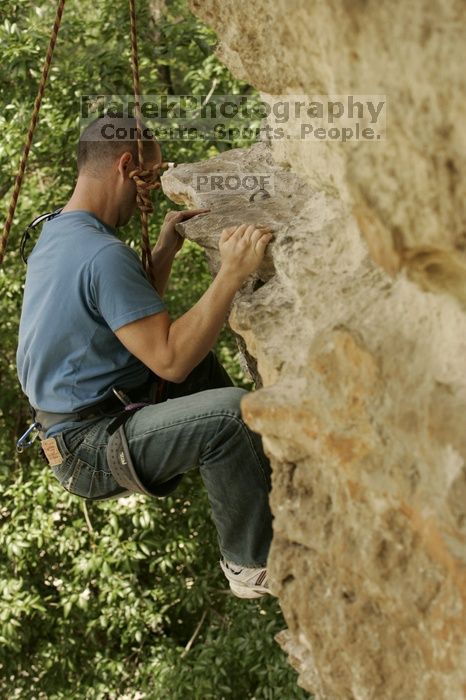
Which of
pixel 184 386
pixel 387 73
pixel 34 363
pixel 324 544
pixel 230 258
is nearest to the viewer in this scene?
pixel 387 73

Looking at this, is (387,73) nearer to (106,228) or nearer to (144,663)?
(106,228)

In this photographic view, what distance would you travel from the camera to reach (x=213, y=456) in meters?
2.61

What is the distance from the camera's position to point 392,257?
1676mm

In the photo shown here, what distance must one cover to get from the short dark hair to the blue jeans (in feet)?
2.59

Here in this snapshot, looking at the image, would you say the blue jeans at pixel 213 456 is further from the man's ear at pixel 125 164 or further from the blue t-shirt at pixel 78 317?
the man's ear at pixel 125 164

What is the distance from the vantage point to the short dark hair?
3018mm

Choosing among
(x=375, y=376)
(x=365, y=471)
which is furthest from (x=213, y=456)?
(x=375, y=376)

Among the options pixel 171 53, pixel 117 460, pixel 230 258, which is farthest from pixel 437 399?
pixel 171 53

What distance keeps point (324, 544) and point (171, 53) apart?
4.44 meters

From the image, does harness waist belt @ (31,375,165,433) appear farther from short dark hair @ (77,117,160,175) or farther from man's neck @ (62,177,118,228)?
short dark hair @ (77,117,160,175)

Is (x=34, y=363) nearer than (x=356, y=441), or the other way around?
(x=356, y=441)

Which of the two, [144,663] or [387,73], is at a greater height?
[387,73]

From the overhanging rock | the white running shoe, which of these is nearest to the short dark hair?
the overhanging rock

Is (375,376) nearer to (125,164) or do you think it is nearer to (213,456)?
(213,456)
